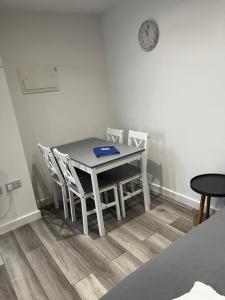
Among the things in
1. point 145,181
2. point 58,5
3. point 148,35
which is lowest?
point 145,181

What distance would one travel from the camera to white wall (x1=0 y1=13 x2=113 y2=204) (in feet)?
8.84

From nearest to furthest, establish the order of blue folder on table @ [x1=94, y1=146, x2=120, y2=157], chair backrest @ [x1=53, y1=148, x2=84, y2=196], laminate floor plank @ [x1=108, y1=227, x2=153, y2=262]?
laminate floor plank @ [x1=108, y1=227, x2=153, y2=262]
chair backrest @ [x1=53, y1=148, x2=84, y2=196]
blue folder on table @ [x1=94, y1=146, x2=120, y2=157]

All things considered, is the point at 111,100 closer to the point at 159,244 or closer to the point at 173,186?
the point at 173,186

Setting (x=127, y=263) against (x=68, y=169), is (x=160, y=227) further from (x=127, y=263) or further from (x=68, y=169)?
(x=68, y=169)

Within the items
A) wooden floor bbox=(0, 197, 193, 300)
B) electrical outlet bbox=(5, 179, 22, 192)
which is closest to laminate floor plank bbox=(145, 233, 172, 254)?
wooden floor bbox=(0, 197, 193, 300)

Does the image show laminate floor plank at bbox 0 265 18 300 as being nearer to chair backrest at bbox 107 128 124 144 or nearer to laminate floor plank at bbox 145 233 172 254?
laminate floor plank at bbox 145 233 172 254

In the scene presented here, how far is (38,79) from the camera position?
2.85 meters

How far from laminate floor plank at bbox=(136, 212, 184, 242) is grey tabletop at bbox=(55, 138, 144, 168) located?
75 cm

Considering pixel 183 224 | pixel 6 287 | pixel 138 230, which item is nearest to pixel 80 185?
pixel 138 230

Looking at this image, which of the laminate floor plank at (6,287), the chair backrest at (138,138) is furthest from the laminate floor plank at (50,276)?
the chair backrest at (138,138)

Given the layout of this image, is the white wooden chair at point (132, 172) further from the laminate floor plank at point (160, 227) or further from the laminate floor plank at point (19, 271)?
the laminate floor plank at point (19, 271)

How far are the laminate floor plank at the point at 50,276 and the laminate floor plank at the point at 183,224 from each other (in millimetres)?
1155

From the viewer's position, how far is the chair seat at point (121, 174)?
254 cm

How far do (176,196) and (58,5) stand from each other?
2.59 metres
